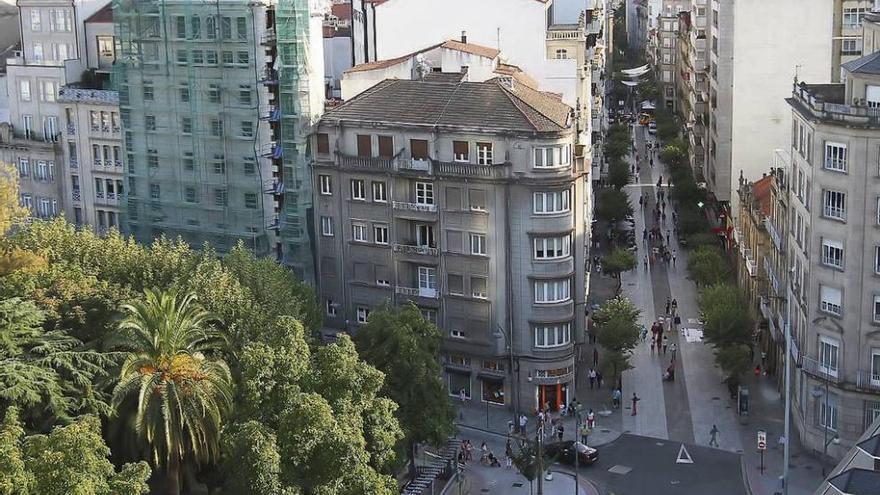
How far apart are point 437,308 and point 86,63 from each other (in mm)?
37235

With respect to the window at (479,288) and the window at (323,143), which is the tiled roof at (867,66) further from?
the window at (323,143)

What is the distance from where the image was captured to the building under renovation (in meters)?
82.6

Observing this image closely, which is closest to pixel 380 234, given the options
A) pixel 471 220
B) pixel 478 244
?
pixel 471 220

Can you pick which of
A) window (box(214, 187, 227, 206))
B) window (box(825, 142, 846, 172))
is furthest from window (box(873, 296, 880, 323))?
window (box(214, 187, 227, 206))

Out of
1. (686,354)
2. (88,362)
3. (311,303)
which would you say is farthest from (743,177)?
(88,362)

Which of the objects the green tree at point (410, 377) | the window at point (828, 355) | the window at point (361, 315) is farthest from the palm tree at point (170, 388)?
the window at point (828, 355)

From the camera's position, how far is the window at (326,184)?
267 feet

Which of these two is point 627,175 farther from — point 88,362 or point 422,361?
point 88,362

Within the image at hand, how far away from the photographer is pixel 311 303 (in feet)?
240

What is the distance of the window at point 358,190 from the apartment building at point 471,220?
0.08 metres

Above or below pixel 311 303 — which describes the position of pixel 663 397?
below

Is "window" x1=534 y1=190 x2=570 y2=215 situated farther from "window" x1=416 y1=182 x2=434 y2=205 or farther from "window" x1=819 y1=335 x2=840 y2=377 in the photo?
"window" x1=819 y1=335 x2=840 y2=377

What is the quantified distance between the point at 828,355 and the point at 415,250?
2427 centimetres

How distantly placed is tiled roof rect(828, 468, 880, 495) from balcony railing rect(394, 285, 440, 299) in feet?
115
